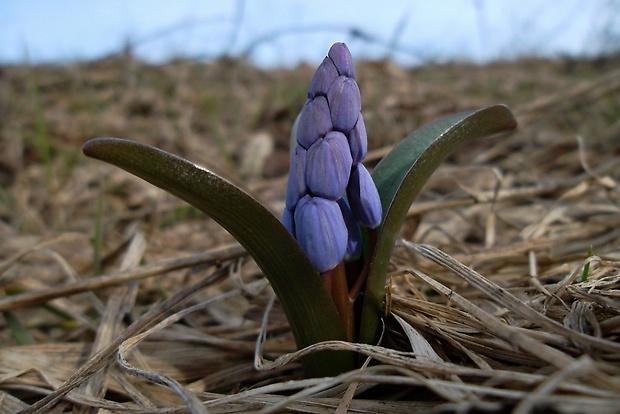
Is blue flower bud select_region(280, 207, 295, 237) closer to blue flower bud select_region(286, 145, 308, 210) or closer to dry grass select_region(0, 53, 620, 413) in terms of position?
blue flower bud select_region(286, 145, 308, 210)

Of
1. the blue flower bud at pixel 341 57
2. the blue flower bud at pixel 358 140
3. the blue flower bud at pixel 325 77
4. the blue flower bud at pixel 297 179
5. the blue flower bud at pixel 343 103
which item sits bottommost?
the blue flower bud at pixel 297 179

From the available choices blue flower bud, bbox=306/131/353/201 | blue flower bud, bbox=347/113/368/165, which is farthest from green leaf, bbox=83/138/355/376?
blue flower bud, bbox=347/113/368/165

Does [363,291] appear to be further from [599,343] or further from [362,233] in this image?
[599,343]

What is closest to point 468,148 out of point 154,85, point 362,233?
point 362,233

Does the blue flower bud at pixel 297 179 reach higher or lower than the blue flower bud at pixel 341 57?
lower

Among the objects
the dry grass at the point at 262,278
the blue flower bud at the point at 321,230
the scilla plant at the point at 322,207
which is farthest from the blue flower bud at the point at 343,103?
the dry grass at the point at 262,278

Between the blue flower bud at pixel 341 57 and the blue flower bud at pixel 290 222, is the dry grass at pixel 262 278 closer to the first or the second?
the blue flower bud at pixel 290 222
